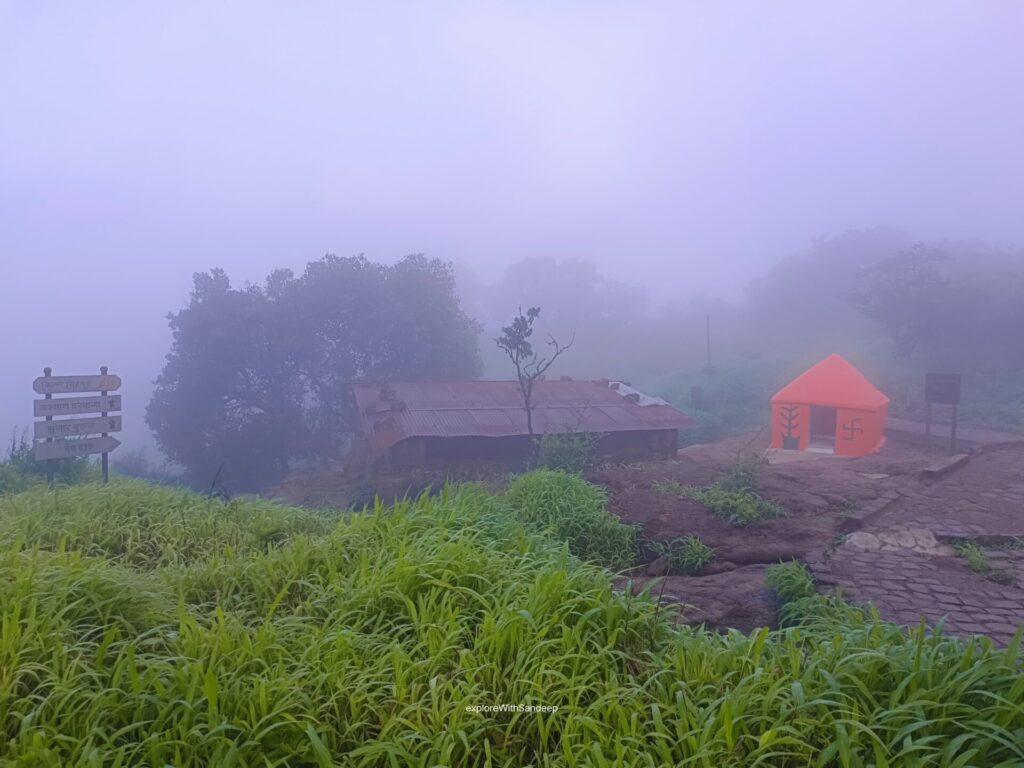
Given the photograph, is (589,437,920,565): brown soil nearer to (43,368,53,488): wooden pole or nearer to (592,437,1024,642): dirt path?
(592,437,1024,642): dirt path

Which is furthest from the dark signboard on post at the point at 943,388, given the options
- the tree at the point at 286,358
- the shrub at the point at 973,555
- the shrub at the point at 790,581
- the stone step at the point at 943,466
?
the tree at the point at 286,358

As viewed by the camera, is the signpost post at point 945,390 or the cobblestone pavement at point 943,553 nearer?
the cobblestone pavement at point 943,553

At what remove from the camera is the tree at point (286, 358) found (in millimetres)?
6625

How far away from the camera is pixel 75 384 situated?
560 centimetres

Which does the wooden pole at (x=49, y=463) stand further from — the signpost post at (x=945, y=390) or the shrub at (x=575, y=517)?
the signpost post at (x=945, y=390)

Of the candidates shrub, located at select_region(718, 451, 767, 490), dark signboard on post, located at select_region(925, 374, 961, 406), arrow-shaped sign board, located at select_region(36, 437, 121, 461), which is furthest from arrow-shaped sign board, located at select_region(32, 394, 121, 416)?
dark signboard on post, located at select_region(925, 374, 961, 406)

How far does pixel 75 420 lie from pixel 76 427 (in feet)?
0.21

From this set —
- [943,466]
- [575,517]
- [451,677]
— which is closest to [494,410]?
[575,517]

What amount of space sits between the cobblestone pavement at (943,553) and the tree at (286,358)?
4113 mm

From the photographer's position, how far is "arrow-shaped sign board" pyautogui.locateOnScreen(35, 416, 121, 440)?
541 centimetres

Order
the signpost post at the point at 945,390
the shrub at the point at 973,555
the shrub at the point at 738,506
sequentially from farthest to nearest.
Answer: the signpost post at the point at 945,390
the shrub at the point at 738,506
the shrub at the point at 973,555

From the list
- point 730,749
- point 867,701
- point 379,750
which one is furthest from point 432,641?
point 867,701

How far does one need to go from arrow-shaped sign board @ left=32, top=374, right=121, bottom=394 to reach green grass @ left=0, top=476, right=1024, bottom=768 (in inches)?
116

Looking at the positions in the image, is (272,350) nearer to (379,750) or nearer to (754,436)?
(754,436)
